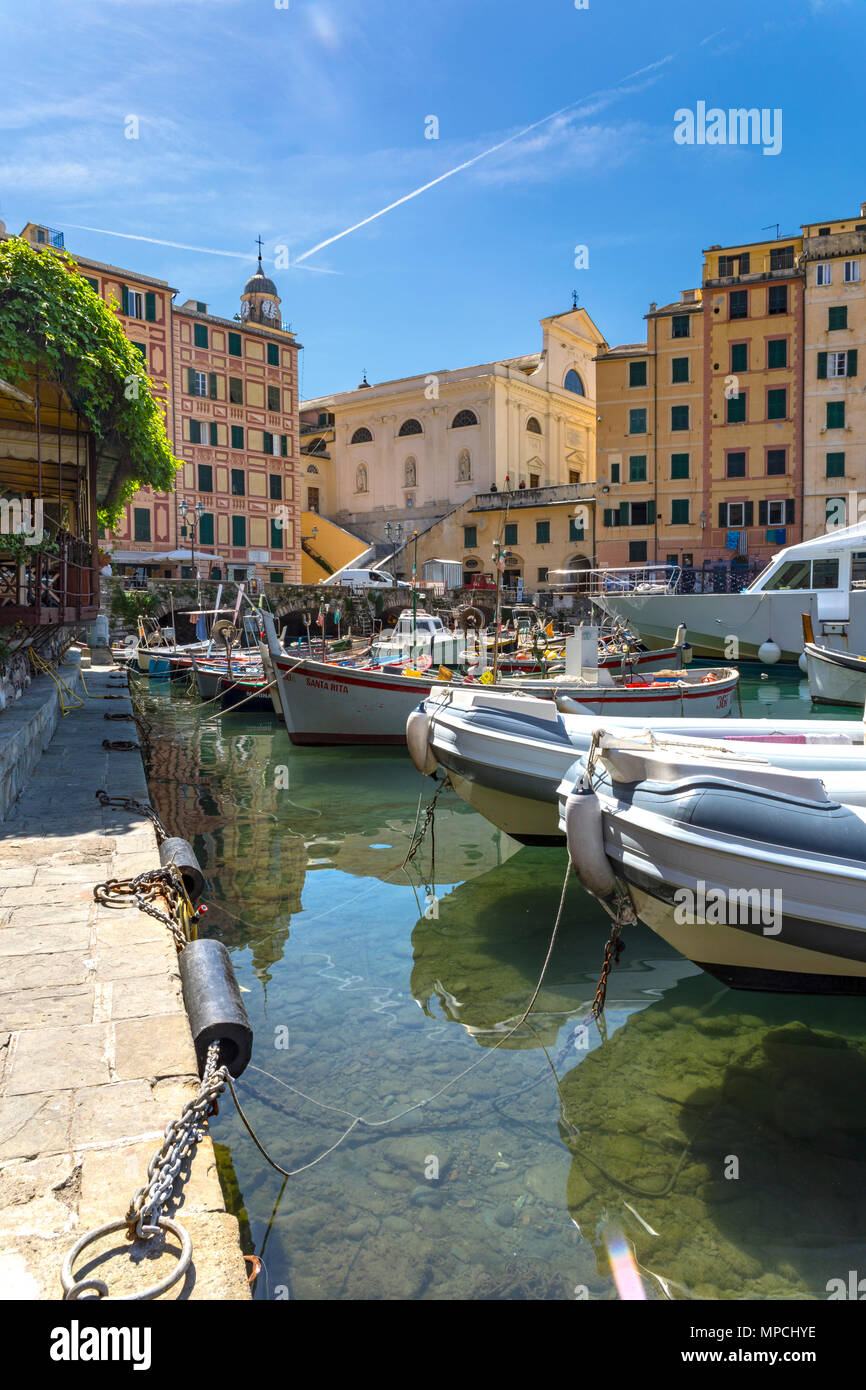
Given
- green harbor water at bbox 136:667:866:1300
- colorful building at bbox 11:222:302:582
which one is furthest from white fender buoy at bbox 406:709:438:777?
colorful building at bbox 11:222:302:582

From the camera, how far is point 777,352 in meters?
36.0

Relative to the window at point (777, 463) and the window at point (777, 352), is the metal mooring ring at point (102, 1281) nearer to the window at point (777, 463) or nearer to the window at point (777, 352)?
the window at point (777, 463)

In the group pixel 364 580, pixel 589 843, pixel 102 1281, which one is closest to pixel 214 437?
pixel 364 580

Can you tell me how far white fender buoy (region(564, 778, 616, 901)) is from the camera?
4723 mm

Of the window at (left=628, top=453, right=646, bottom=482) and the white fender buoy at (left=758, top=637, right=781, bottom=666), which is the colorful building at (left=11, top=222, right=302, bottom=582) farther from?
the white fender buoy at (left=758, top=637, right=781, bottom=666)

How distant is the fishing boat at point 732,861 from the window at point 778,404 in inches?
1387

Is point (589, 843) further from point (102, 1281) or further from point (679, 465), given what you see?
point (679, 465)

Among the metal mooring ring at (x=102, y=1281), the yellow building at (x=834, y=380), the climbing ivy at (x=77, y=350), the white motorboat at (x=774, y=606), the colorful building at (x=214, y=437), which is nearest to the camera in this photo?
the metal mooring ring at (x=102, y=1281)

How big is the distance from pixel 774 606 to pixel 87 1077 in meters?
27.3

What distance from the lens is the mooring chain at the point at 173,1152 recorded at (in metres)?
2.64

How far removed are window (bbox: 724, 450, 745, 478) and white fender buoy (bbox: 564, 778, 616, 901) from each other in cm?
3543

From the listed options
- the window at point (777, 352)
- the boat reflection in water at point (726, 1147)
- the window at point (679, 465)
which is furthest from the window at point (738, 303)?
the boat reflection in water at point (726, 1147)
